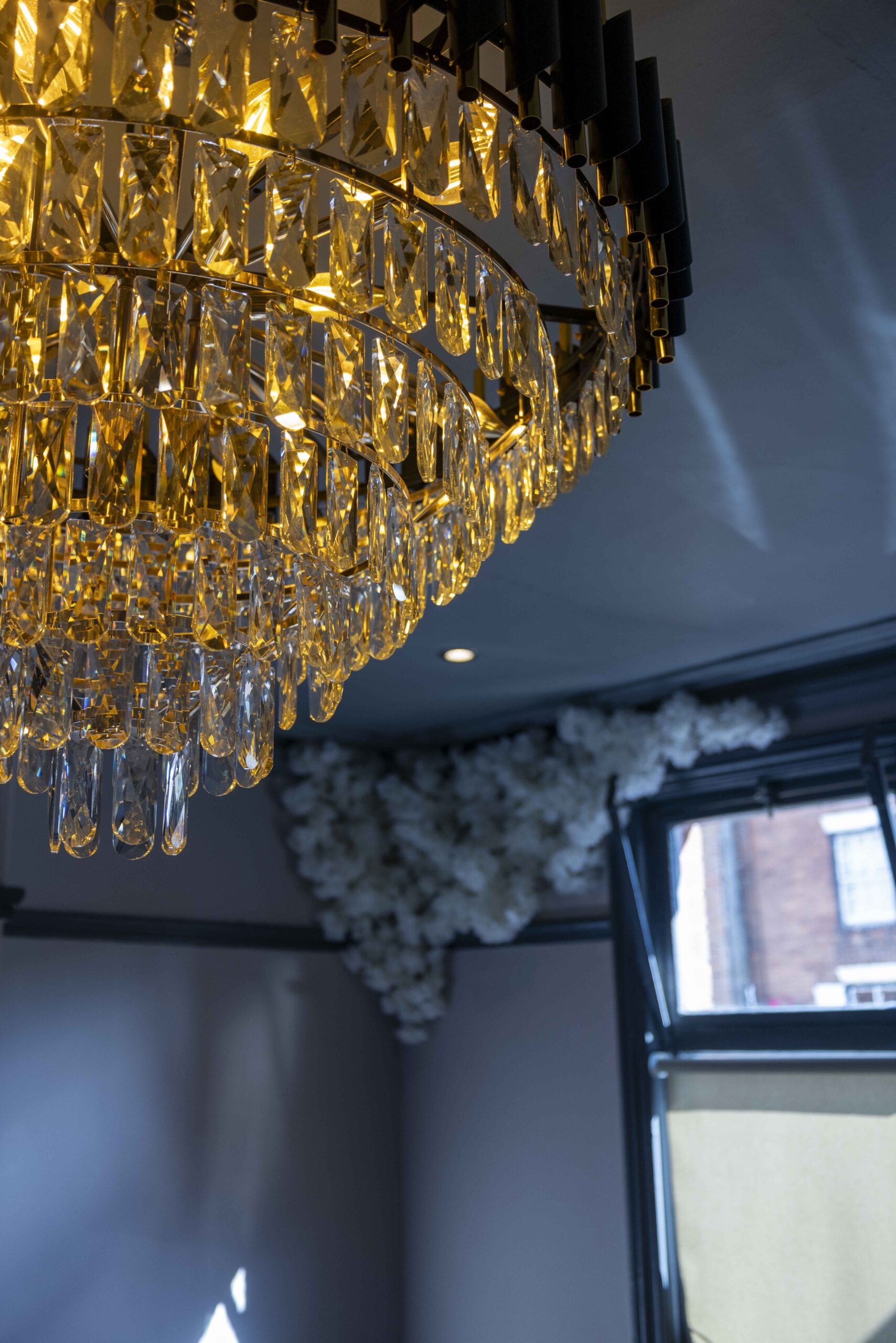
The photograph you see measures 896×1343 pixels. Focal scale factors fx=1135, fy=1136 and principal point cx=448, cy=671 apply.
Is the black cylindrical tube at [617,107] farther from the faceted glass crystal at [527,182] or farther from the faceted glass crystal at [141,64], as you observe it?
the faceted glass crystal at [141,64]

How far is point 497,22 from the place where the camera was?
70 centimetres

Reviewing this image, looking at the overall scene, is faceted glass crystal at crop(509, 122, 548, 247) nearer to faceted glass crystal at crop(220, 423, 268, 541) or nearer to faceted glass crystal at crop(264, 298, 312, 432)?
faceted glass crystal at crop(264, 298, 312, 432)

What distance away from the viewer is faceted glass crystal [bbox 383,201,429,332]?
83cm

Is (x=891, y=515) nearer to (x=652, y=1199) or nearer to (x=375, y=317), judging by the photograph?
(x=375, y=317)

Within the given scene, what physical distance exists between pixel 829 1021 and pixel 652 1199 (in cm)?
77

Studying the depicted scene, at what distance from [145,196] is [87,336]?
5.1 inches

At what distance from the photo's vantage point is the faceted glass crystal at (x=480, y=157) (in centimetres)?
77

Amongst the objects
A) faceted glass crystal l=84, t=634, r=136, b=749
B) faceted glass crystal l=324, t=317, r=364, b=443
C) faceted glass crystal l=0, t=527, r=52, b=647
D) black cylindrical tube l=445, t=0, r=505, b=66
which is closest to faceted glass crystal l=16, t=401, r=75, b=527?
faceted glass crystal l=0, t=527, r=52, b=647

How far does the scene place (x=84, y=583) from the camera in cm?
122

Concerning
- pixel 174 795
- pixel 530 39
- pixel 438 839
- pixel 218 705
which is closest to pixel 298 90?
pixel 530 39

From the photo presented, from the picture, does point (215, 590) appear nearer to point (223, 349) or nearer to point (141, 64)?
point (223, 349)

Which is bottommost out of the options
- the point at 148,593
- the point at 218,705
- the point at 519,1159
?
the point at 519,1159

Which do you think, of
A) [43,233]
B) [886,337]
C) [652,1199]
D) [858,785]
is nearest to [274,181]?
[43,233]

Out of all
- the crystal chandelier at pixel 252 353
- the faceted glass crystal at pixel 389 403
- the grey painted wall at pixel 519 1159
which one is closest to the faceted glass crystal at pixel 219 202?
the crystal chandelier at pixel 252 353
